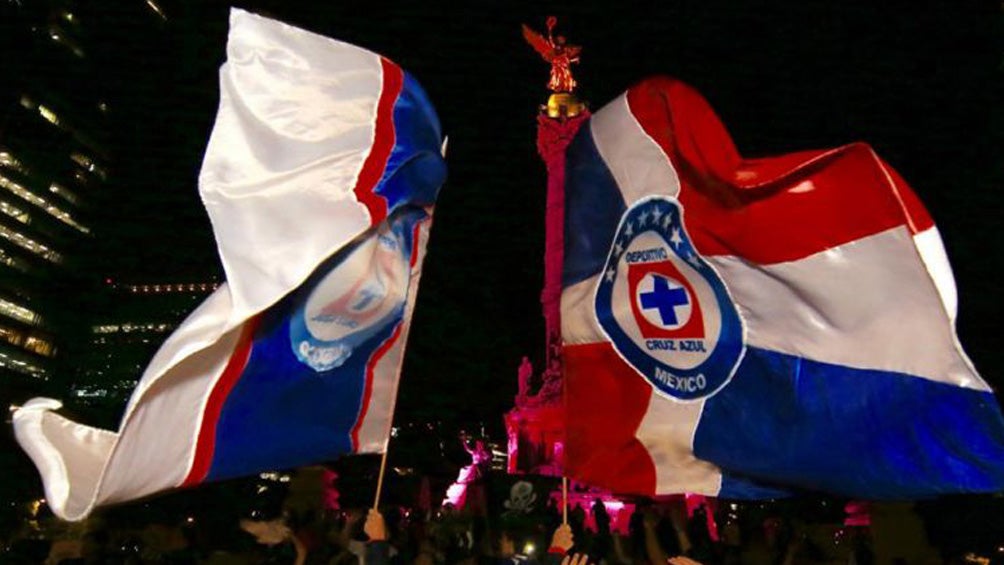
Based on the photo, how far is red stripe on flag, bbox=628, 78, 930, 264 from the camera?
4496 millimetres

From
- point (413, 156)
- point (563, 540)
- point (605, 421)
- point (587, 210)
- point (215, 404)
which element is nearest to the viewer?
point (215, 404)

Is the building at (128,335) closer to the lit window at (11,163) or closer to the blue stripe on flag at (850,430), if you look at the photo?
the lit window at (11,163)

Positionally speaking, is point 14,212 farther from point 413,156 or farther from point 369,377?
point 413,156

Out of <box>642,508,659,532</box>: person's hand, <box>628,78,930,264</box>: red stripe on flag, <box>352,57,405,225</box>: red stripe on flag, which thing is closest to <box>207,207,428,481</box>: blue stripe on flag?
<box>352,57,405,225</box>: red stripe on flag

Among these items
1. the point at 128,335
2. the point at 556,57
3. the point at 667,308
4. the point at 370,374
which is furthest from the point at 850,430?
the point at 128,335

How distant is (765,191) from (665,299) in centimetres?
79

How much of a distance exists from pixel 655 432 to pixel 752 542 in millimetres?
1464

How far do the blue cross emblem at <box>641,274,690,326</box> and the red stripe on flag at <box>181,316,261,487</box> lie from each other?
208 cm

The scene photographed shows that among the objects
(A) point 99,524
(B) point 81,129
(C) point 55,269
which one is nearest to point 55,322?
(C) point 55,269

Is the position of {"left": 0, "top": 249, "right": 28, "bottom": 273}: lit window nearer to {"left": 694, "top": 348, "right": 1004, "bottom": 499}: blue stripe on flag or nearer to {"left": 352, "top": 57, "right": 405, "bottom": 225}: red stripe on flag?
{"left": 352, "top": 57, "right": 405, "bottom": 225}: red stripe on flag

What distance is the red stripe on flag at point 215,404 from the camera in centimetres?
444

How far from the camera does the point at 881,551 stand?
7020mm

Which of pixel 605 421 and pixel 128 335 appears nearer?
pixel 605 421

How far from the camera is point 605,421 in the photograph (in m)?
5.59
